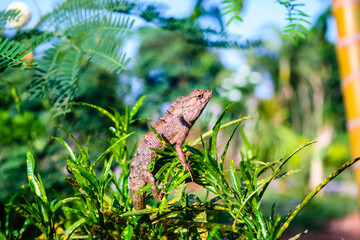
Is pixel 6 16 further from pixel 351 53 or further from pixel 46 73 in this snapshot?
pixel 351 53

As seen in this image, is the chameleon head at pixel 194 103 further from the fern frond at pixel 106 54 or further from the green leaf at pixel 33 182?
the green leaf at pixel 33 182

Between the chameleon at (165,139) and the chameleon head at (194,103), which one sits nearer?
the chameleon at (165,139)

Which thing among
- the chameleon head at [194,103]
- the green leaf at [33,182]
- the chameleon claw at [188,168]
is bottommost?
the green leaf at [33,182]

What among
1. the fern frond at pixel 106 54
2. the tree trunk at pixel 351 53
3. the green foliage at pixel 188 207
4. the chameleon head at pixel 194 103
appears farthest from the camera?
the tree trunk at pixel 351 53

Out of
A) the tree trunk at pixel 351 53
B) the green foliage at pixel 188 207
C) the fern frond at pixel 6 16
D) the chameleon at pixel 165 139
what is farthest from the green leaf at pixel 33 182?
the tree trunk at pixel 351 53

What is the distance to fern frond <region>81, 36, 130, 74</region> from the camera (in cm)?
51

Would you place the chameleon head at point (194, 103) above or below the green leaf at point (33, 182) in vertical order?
above

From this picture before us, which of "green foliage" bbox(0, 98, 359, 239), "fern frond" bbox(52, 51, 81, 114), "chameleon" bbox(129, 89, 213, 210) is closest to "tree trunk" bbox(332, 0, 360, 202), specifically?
"chameleon" bbox(129, 89, 213, 210)

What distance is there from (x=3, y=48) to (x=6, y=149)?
54cm

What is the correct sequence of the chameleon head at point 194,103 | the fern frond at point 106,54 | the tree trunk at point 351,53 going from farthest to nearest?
the tree trunk at point 351,53 → the chameleon head at point 194,103 → the fern frond at point 106,54

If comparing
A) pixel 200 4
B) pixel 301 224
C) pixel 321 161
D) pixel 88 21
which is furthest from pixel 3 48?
pixel 321 161

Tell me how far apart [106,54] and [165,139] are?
0.60ft

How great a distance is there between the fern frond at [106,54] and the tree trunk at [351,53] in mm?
554

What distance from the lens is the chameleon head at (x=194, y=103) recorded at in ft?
2.05
